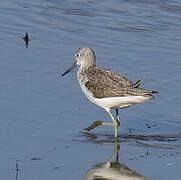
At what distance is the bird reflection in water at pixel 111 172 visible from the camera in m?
7.79

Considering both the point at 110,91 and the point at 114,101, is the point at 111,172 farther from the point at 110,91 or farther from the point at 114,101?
the point at 110,91

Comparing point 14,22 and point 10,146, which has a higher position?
point 14,22

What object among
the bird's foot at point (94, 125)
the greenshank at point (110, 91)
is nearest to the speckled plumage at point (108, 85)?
the greenshank at point (110, 91)

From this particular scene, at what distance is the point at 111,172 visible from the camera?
315 inches

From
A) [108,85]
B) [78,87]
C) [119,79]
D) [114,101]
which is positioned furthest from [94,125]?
[78,87]

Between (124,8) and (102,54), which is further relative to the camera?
(124,8)

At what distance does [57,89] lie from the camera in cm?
1078

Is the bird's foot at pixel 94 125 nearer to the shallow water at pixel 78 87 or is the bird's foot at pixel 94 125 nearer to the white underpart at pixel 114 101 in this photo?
the shallow water at pixel 78 87

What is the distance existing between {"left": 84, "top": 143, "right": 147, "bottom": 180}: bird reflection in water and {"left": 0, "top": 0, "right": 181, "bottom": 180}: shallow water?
0.12ft

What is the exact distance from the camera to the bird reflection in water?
7.79 m

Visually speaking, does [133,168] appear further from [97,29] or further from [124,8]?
[124,8]

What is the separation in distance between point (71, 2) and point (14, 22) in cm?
262

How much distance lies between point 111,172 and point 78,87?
3.26m

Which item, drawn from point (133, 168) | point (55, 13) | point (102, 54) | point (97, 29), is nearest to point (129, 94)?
point (133, 168)
